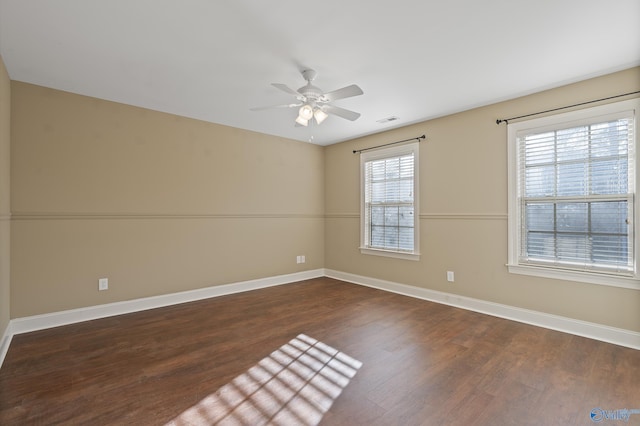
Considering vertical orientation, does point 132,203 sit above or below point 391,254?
above

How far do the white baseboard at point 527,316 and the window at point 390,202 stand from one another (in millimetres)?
516

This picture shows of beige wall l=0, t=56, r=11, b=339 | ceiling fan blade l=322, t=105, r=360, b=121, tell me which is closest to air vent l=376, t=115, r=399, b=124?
ceiling fan blade l=322, t=105, r=360, b=121

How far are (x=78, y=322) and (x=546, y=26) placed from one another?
518 centimetres

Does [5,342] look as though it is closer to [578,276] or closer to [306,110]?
[306,110]

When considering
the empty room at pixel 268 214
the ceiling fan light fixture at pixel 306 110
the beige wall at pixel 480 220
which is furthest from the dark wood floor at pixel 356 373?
the ceiling fan light fixture at pixel 306 110

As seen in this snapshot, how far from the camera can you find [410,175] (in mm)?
4648

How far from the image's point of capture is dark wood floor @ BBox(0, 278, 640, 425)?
1877 mm

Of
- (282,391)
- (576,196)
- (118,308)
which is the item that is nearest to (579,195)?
(576,196)

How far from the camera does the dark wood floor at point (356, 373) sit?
73.9 inches

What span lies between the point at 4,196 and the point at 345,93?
10.7 feet

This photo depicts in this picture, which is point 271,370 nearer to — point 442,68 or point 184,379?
point 184,379

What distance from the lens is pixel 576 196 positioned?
3100 mm

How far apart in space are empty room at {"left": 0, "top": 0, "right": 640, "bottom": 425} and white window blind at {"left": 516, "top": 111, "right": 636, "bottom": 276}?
0.8 inches

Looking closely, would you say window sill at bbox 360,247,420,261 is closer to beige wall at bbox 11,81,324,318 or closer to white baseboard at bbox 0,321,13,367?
beige wall at bbox 11,81,324,318
